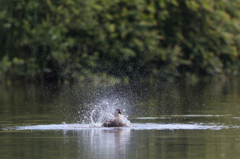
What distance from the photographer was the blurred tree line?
138 feet

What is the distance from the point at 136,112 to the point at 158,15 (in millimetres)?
24495

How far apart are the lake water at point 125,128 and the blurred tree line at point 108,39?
15365 millimetres

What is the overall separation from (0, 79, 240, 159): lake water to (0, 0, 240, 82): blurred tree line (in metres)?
15.4

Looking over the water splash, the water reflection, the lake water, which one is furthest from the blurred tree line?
the water reflection

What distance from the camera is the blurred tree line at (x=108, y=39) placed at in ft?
138

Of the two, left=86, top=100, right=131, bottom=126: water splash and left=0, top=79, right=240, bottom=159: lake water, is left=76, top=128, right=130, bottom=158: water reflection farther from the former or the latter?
left=86, top=100, right=131, bottom=126: water splash

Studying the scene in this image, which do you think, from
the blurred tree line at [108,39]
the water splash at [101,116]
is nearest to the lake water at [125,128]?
the water splash at [101,116]

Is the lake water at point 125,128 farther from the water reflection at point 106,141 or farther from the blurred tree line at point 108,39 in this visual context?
the blurred tree line at point 108,39

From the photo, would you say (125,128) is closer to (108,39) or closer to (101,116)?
(101,116)

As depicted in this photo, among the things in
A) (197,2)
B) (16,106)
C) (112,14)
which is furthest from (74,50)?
(16,106)

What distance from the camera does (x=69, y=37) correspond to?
140 ft

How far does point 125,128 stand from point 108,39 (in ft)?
89.9

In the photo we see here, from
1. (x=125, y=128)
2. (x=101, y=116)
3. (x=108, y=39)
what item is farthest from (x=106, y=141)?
(x=108, y=39)

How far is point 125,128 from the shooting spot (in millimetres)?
16312
